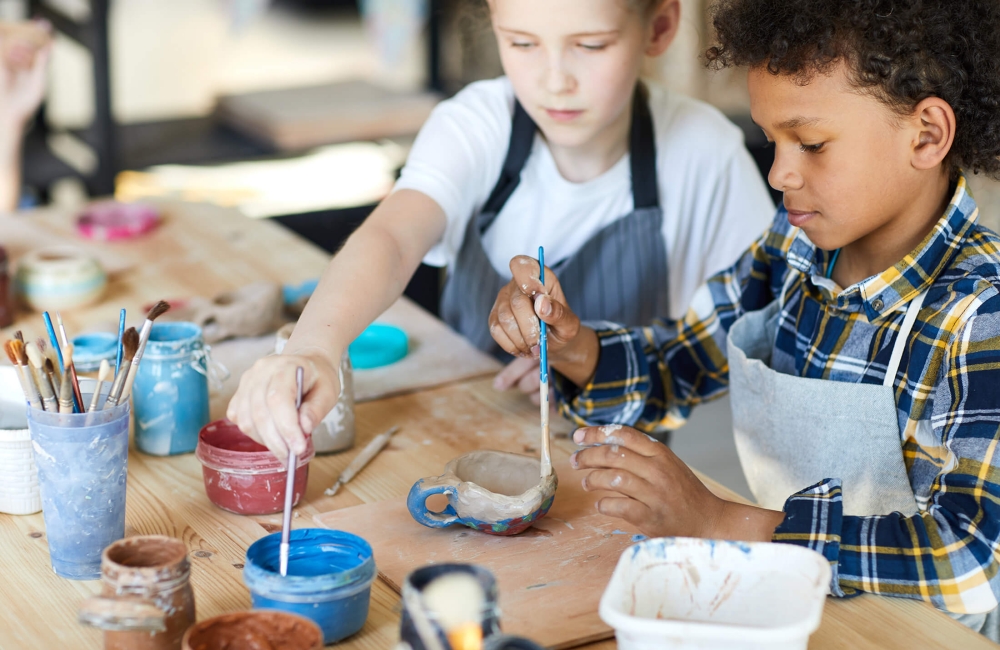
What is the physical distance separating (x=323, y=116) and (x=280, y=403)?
276 centimetres

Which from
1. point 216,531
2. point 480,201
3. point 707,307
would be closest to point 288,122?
point 480,201

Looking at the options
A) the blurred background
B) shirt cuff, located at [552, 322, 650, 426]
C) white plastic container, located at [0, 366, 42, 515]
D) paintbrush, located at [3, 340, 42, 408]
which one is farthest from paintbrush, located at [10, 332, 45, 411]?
the blurred background

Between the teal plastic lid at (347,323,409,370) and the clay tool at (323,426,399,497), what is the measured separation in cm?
21

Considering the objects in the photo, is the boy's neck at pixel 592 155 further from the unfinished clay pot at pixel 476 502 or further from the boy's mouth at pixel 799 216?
the unfinished clay pot at pixel 476 502

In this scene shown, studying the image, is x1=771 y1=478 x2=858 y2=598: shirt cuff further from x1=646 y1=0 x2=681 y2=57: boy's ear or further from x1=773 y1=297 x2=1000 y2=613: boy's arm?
x1=646 y1=0 x2=681 y2=57: boy's ear

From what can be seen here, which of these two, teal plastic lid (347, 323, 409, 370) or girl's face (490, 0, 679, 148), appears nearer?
girl's face (490, 0, 679, 148)

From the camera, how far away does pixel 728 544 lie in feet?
2.86

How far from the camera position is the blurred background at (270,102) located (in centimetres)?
312

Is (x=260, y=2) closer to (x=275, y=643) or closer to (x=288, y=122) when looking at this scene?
(x=288, y=122)

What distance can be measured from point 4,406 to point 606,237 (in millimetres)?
898

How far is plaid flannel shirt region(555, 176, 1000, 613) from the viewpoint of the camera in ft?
3.25

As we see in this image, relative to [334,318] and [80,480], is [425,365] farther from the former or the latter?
[80,480]

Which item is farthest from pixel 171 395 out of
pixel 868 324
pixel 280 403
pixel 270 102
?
pixel 270 102

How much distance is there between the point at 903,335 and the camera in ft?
3.80
